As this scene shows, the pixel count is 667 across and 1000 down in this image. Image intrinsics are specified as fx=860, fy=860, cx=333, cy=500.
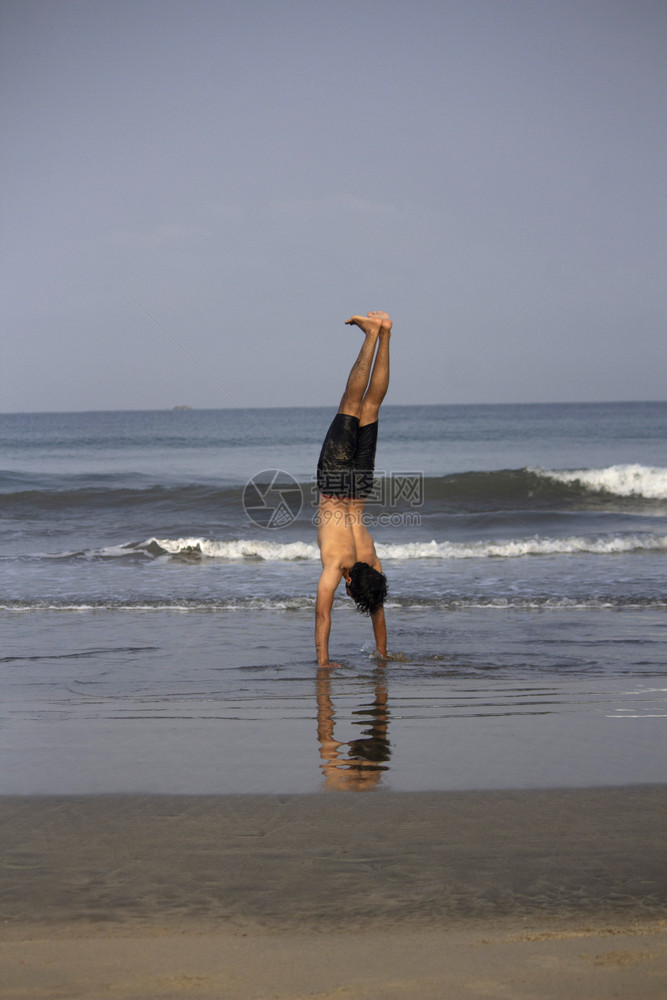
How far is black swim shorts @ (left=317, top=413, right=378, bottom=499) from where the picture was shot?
21.4 feet

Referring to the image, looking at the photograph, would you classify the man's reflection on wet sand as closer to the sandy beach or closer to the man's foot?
the sandy beach

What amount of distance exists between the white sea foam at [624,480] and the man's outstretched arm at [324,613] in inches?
697

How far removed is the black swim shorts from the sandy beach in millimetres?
3247

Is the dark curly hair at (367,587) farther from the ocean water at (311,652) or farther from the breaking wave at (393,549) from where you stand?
the breaking wave at (393,549)

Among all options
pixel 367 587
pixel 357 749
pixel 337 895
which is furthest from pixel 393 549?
pixel 337 895

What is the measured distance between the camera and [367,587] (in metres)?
6.64

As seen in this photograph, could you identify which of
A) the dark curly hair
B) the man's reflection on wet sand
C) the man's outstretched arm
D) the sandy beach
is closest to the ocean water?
the man's reflection on wet sand

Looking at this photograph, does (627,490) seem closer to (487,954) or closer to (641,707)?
(641,707)

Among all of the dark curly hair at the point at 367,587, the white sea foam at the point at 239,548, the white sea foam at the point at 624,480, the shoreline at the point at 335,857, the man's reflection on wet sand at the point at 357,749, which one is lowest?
the man's reflection on wet sand at the point at 357,749

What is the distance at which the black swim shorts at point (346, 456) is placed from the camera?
21.4ft

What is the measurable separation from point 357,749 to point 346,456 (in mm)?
2673

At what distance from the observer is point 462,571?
37.8ft

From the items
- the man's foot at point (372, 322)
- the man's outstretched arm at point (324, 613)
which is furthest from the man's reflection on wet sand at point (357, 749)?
the man's foot at point (372, 322)

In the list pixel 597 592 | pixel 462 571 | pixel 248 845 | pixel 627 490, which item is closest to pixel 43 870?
pixel 248 845
